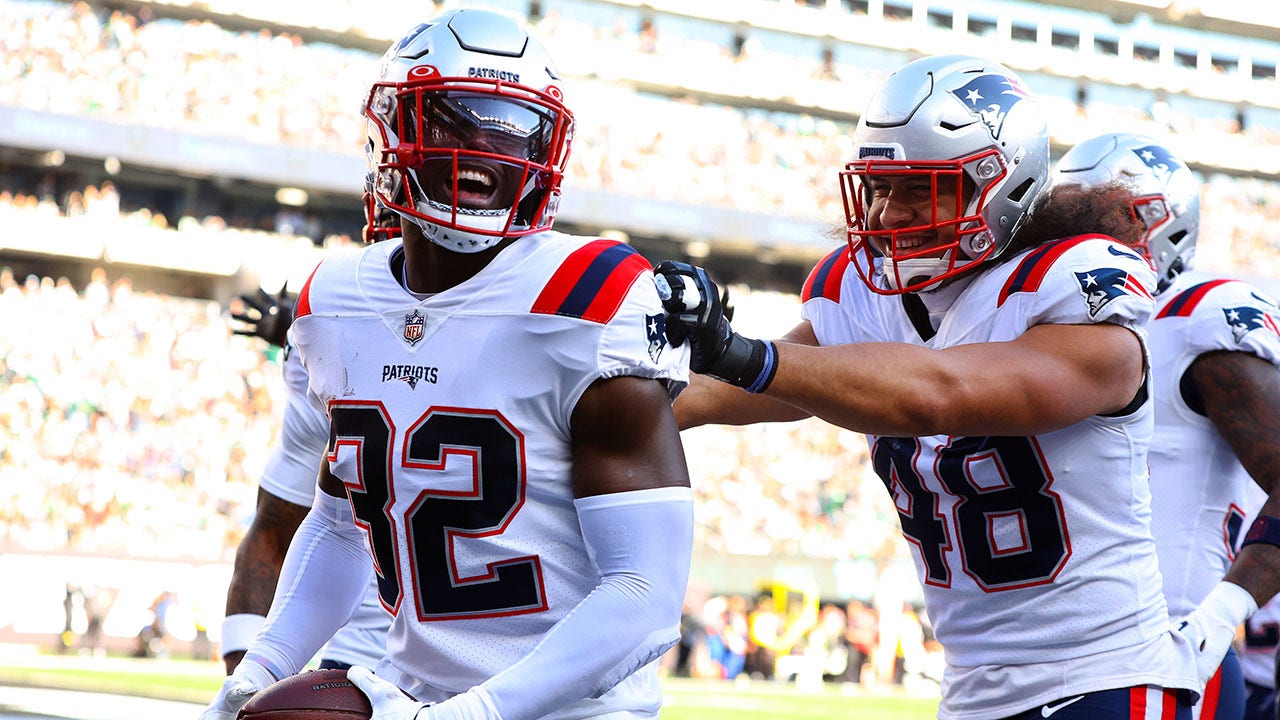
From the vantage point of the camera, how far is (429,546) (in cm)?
219

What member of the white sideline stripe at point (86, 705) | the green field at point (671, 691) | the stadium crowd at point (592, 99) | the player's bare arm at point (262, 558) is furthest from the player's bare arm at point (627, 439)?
the stadium crowd at point (592, 99)

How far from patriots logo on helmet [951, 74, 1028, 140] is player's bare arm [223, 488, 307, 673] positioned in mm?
1824

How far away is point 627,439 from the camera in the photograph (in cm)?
209

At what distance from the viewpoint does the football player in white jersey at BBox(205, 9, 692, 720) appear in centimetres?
208

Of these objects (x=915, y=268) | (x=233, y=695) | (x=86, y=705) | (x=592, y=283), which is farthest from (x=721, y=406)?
(x=86, y=705)

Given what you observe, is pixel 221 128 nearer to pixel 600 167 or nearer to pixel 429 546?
pixel 600 167

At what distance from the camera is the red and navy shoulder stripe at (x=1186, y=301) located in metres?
3.63

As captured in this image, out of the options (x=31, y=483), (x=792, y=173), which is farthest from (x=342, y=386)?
(x=792, y=173)

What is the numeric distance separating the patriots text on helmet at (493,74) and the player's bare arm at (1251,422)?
2.06 m

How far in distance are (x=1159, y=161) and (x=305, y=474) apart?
8.51 feet

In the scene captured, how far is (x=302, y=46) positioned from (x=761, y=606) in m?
13.3

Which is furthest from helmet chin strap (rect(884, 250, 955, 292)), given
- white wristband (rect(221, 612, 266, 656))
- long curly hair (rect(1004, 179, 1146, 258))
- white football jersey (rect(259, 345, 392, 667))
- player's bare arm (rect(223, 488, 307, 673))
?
white wristband (rect(221, 612, 266, 656))

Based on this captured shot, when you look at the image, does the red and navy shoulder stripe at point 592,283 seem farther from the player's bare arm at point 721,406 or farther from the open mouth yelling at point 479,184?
the player's bare arm at point 721,406

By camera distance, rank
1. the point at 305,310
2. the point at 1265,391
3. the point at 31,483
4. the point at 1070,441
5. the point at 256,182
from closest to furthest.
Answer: the point at 305,310 → the point at 1070,441 → the point at 1265,391 → the point at 31,483 → the point at 256,182
